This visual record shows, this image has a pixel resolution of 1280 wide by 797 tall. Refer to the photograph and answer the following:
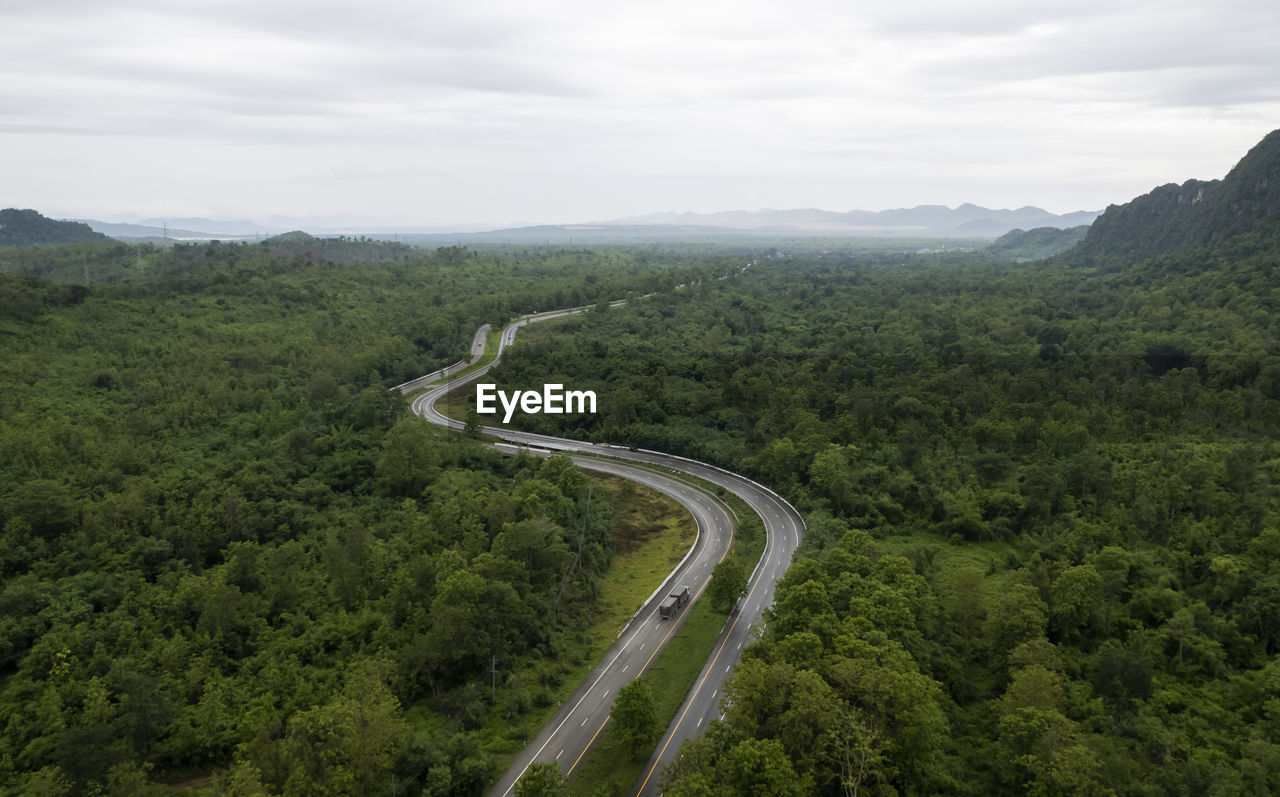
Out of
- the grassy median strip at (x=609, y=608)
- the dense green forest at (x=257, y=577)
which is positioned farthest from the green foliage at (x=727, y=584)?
the dense green forest at (x=257, y=577)

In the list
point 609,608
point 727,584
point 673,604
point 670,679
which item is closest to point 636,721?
point 670,679

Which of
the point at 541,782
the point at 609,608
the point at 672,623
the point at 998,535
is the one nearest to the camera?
the point at 541,782

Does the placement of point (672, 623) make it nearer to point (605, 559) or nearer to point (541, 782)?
point (605, 559)

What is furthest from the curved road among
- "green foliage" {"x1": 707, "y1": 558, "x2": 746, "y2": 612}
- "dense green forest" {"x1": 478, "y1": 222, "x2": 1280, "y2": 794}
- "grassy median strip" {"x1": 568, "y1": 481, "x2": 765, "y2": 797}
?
"dense green forest" {"x1": 478, "y1": 222, "x2": 1280, "y2": 794}

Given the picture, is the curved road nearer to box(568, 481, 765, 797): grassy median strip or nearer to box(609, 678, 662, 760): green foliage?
box(568, 481, 765, 797): grassy median strip

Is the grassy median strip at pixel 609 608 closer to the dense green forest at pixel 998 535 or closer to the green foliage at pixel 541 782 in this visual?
the green foliage at pixel 541 782

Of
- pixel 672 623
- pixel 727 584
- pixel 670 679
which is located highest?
pixel 727 584

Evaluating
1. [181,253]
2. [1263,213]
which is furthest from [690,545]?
[1263,213]

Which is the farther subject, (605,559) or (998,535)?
(998,535)
